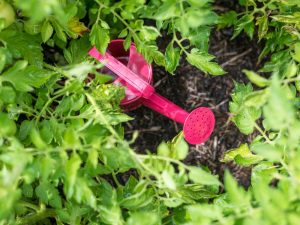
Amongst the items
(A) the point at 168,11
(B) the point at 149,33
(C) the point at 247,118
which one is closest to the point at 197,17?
(A) the point at 168,11

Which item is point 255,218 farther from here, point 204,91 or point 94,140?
point 204,91

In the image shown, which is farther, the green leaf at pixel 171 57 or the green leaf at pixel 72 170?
the green leaf at pixel 171 57

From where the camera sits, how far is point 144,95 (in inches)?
68.8

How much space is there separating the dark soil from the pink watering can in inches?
7.2

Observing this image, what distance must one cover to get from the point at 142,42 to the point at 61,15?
55 centimetres

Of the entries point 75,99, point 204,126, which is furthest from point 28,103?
point 204,126

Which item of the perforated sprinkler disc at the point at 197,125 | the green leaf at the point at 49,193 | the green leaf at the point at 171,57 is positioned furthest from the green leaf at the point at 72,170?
the perforated sprinkler disc at the point at 197,125

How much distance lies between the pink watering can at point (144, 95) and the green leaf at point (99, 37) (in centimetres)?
10

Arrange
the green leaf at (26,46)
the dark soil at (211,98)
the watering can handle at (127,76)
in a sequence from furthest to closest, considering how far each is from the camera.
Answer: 1. the dark soil at (211,98)
2. the watering can handle at (127,76)
3. the green leaf at (26,46)

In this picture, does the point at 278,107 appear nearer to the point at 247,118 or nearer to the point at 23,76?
the point at 247,118

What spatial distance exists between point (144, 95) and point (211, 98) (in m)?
0.50

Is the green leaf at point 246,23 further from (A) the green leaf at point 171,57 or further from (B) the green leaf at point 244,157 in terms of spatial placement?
(B) the green leaf at point 244,157

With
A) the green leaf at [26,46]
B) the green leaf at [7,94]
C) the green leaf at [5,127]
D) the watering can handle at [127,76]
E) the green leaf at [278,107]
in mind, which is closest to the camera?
the green leaf at [278,107]

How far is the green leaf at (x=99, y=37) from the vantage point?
158 cm
